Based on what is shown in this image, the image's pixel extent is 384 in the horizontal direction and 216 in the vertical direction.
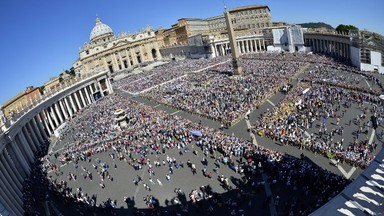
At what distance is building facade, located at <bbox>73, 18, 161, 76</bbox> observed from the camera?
119 meters

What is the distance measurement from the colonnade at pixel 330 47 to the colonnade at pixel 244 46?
19.4m

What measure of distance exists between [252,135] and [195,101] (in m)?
17.1

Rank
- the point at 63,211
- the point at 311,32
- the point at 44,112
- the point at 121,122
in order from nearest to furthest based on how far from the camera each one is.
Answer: the point at 63,211 → the point at 121,122 → the point at 44,112 → the point at 311,32

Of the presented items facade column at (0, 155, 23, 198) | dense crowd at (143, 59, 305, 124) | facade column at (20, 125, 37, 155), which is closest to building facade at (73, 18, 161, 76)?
dense crowd at (143, 59, 305, 124)

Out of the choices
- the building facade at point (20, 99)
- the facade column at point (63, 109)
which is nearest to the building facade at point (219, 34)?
the facade column at point (63, 109)

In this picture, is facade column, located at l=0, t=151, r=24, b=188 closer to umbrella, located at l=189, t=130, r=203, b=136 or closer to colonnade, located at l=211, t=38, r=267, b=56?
umbrella, located at l=189, t=130, r=203, b=136

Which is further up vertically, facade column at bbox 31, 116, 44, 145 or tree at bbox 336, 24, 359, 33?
facade column at bbox 31, 116, 44, 145

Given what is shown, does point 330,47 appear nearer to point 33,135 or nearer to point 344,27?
point 344,27

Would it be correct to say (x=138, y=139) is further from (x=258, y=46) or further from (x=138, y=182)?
(x=258, y=46)

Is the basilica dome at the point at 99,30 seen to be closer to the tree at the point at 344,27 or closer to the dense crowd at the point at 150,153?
the tree at the point at 344,27

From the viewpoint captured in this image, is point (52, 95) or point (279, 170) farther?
point (52, 95)

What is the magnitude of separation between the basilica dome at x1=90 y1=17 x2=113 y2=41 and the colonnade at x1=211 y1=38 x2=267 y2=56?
70072 mm

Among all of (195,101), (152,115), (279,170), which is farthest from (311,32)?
(279,170)

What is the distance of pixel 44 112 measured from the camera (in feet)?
187
